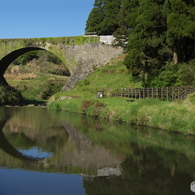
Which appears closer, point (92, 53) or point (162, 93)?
point (162, 93)

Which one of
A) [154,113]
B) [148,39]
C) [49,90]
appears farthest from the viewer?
[49,90]

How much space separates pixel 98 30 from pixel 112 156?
44762 millimetres

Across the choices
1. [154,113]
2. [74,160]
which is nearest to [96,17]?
[154,113]

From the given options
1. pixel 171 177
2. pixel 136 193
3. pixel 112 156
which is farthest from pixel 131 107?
pixel 136 193

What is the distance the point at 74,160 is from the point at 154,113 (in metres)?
9.04

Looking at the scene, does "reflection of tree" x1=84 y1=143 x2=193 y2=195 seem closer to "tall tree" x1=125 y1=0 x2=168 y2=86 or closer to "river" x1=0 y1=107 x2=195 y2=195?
"river" x1=0 y1=107 x2=195 y2=195

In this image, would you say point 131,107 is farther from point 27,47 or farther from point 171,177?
point 27,47

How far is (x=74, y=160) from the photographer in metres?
12.4

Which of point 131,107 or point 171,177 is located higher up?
point 131,107

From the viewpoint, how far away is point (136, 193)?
8.71 metres

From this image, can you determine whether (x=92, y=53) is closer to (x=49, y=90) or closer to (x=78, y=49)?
(x=78, y=49)

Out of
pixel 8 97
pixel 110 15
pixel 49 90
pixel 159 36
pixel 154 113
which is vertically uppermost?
pixel 110 15

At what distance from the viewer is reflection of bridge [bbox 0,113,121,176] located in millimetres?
11203

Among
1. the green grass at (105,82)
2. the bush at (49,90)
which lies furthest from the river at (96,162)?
the bush at (49,90)
